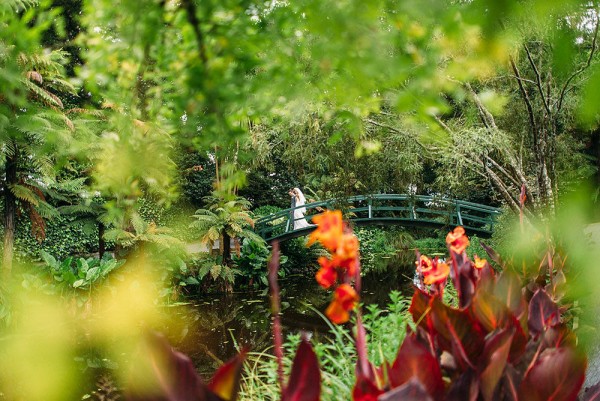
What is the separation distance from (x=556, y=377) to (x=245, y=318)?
6393 mm

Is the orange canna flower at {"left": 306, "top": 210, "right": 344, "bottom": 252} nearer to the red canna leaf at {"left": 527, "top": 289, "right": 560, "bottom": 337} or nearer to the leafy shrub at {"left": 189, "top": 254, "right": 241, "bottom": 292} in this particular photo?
the red canna leaf at {"left": 527, "top": 289, "right": 560, "bottom": 337}

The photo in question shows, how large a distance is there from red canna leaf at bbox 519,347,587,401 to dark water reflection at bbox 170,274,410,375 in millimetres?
3536

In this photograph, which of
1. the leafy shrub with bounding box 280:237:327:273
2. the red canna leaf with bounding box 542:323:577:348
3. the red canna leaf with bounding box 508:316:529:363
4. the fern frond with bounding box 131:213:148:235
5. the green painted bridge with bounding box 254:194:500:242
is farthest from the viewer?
the leafy shrub with bounding box 280:237:327:273

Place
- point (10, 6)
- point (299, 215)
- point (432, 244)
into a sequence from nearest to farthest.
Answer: point (10, 6), point (299, 215), point (432, 244)

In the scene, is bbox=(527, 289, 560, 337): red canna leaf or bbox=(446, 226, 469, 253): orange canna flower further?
bbox=(446, 226, 469, 253): orange canna flower

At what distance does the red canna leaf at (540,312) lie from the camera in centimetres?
177

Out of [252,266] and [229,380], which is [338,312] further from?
[252,266]

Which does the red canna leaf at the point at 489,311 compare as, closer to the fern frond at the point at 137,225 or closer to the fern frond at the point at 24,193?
the fern frond at the point at 24,193

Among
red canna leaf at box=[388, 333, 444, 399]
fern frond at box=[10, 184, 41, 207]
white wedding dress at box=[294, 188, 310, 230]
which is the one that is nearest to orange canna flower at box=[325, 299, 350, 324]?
red canna leaf at box=[388, 333, 444, 399]

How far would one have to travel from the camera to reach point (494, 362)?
1.15 meters

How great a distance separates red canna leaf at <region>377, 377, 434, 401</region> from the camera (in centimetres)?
81

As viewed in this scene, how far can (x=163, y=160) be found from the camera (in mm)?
1533

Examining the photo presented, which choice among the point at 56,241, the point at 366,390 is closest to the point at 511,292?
the point at 366,390

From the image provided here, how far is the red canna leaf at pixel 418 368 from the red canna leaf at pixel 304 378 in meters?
0.29
